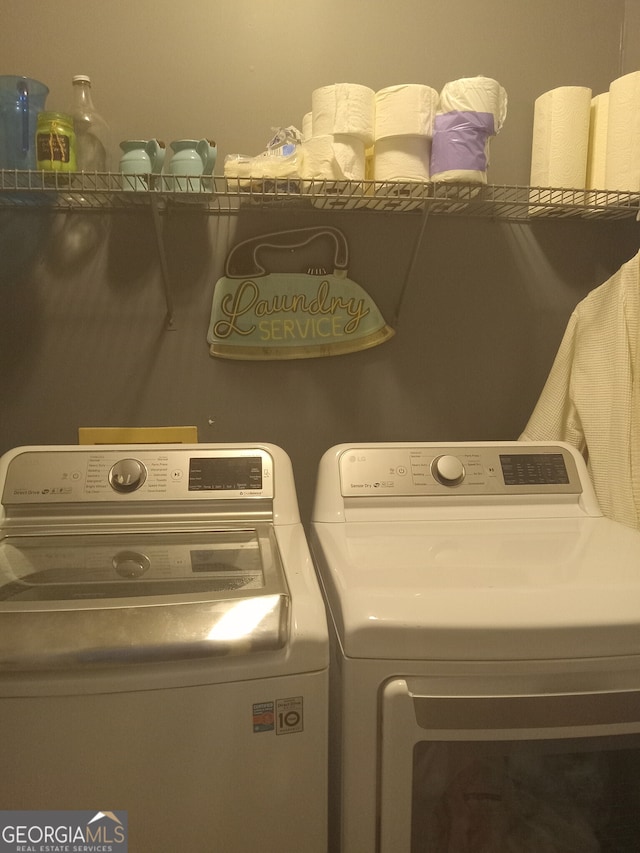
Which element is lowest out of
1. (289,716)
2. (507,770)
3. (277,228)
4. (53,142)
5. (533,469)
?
(507,770)

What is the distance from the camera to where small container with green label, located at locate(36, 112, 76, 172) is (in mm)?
1334

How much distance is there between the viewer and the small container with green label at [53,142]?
1.33 m

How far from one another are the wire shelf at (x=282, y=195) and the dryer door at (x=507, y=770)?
1056 millimetres

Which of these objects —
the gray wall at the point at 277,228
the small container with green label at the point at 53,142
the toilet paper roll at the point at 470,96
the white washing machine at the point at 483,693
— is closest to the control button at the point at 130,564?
the white washing machine at the point at 483,693

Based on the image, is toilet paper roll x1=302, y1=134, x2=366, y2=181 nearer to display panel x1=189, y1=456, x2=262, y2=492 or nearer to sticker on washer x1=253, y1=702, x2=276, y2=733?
display panel x1=189, y1=456, x2=262, y2=492

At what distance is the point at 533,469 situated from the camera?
143cm

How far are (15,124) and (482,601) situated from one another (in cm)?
139

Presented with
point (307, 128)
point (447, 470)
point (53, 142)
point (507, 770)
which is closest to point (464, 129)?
point (307, 128)

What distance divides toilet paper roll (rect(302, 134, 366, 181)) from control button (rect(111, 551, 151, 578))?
87 centimetres

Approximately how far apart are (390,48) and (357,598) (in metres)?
1.47

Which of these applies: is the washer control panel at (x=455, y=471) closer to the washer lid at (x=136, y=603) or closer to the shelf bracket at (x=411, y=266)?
the washer lid at (x=136, y=603)

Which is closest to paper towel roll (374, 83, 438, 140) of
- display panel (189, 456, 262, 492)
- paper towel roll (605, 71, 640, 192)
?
paper towel roll (605, 71, 640, 192)

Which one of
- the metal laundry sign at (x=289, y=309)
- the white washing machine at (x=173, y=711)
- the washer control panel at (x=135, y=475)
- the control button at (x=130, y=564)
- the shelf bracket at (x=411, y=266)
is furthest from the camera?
the metal laundry sign at (x=289, y=309)

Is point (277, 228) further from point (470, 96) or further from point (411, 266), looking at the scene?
point (470, 96)
